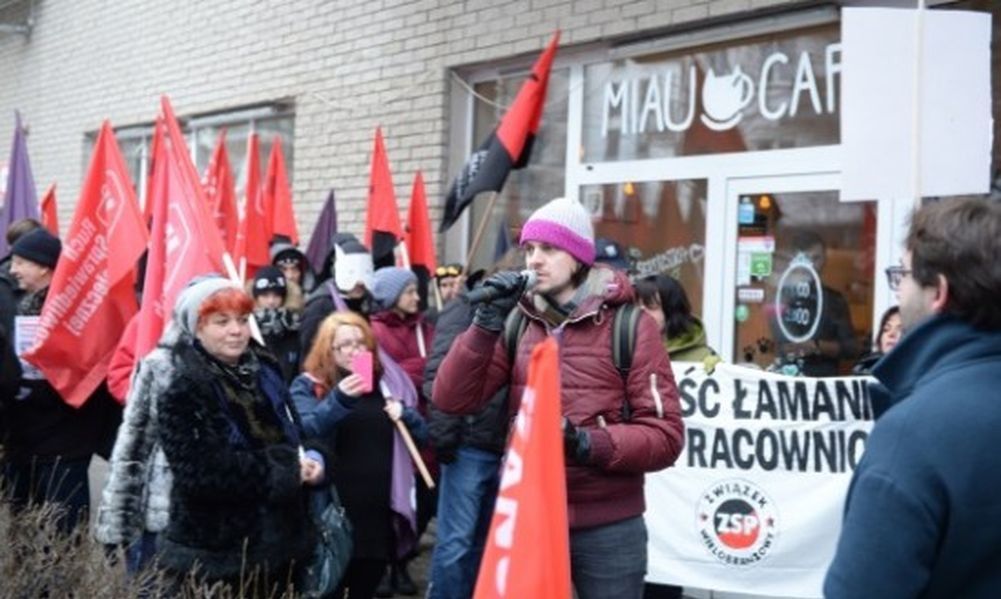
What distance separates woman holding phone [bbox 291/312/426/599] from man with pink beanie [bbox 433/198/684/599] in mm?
1477

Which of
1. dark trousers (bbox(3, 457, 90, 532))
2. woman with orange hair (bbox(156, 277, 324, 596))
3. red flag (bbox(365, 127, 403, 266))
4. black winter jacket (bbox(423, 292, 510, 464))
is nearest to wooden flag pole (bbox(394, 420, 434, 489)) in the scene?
black winter jacket (bbox(423, 292, 510, 464))

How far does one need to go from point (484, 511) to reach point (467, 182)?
2.37 m

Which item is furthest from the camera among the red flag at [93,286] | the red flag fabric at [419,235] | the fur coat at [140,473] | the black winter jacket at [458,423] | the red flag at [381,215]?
the red flag fabric at [419,235]

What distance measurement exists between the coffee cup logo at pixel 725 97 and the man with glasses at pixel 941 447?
17.6 feet

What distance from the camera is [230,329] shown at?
4211 millimetres

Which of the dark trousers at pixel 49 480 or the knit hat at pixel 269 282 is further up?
the knit hat at pixel 269 282

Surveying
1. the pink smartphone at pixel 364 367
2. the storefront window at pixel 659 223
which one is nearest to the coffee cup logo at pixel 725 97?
the storefront window at pixel 659 223

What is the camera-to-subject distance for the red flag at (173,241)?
5.41 metres

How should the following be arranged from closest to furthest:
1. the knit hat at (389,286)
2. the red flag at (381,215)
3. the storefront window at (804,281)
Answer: the knit hat at (389,286) < the storefront window at (804,281) < the red flag at (381,215)

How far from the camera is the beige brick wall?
8578 millimetres

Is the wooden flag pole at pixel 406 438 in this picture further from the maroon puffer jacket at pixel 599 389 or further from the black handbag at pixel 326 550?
the maroon puffer jacket at pixel 599 389

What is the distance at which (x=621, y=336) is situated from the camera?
3746 millimetres

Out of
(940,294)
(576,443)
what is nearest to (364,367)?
(576,443)

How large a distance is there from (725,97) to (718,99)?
0.06 m
